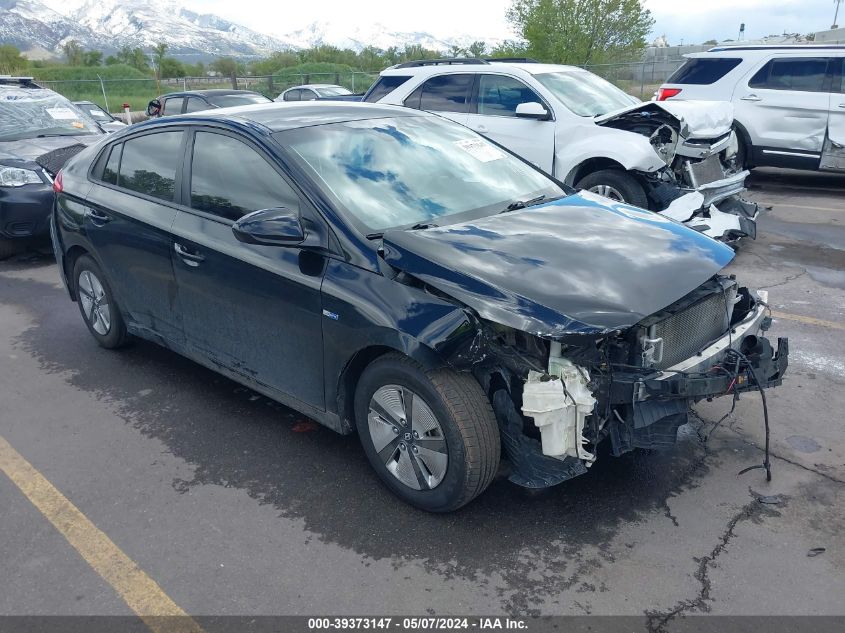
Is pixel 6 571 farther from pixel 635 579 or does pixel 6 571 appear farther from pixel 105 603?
pixel 635 579

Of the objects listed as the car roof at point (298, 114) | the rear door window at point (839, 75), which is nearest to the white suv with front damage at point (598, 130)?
the car roof at point (298, 114)

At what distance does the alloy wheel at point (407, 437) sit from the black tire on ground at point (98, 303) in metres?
2.55

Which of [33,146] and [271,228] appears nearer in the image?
[271,228]

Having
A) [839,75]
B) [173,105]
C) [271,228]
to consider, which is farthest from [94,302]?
[173,105]

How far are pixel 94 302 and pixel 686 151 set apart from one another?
228 inches

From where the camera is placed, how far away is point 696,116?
7414mm

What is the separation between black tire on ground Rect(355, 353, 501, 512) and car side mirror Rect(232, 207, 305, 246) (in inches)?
28.2

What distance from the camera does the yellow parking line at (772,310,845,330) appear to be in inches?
211

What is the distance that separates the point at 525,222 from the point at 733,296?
3.65ft

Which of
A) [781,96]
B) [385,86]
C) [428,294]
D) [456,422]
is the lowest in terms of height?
[456,422]

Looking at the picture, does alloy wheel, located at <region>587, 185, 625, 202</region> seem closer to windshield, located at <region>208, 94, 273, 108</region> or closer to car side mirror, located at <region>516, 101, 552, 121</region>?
car side mirror, located at <region>516, 101, 552, 121</region>

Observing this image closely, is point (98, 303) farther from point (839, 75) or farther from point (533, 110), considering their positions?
point (839, 75)

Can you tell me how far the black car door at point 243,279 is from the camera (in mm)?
3498

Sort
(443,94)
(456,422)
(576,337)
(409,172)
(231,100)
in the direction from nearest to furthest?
(576,337) < (456,422) < (409,172) < (443,94) < (231,100)
